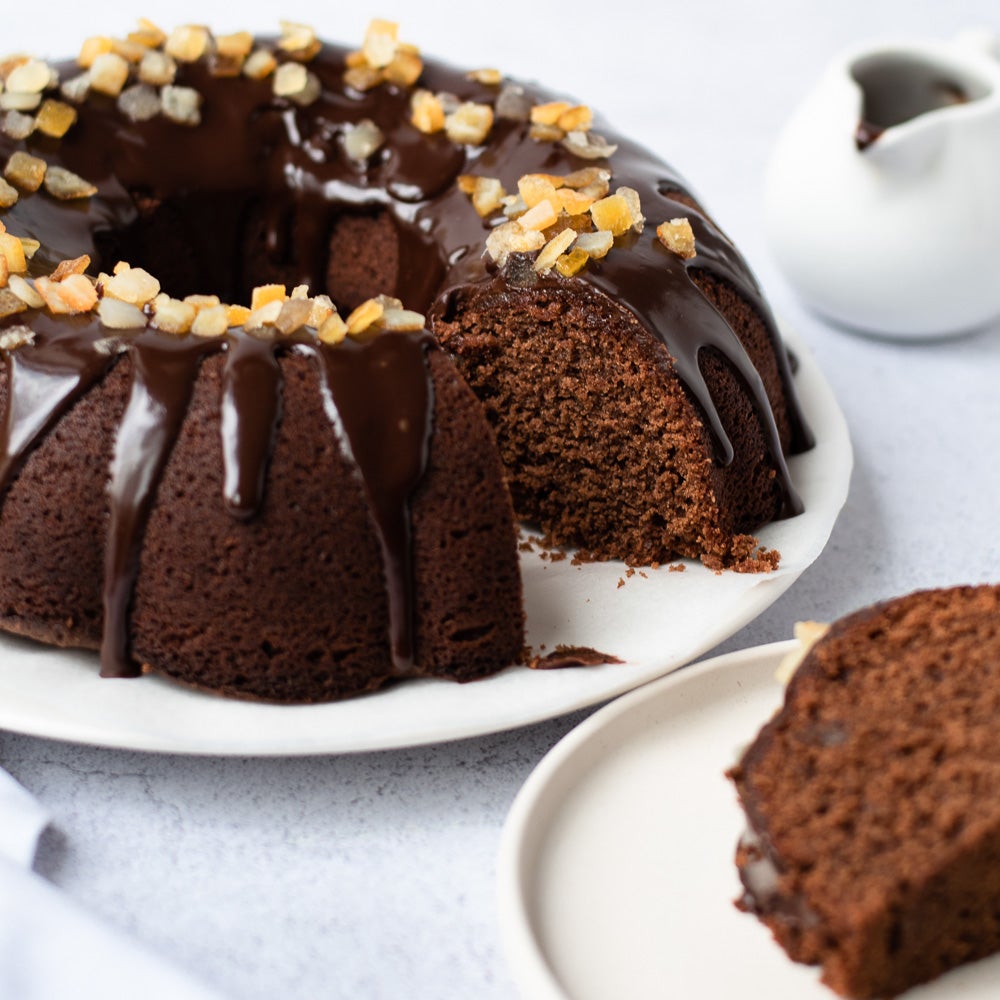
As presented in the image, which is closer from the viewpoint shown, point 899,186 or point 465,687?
point 465,687

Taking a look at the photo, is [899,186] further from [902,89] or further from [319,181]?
[319,181]

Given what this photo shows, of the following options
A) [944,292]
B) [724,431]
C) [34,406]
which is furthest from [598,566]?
[944,292]

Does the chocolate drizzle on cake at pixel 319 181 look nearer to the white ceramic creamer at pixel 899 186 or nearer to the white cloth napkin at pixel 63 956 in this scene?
the white ceramic creamer at pixel 899 186

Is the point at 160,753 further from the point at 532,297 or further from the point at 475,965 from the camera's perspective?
the point at 532,297

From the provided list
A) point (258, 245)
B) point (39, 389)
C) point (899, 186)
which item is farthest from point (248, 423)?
point (899, 186)

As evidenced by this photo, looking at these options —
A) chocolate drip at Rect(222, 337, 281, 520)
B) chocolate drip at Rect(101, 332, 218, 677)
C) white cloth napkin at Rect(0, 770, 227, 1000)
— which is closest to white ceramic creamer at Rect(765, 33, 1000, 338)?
chocolate drip at Rect(222, 337, 281, 520)
